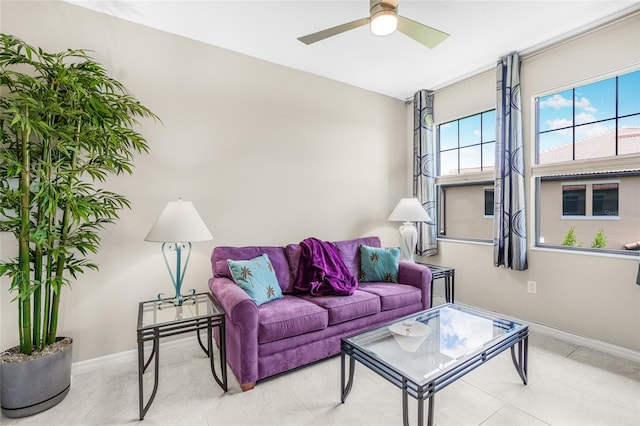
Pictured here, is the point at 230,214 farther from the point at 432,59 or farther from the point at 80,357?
the point at 432,59

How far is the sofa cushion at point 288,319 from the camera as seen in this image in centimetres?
205

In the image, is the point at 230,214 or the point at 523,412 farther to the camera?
the point at 230,214

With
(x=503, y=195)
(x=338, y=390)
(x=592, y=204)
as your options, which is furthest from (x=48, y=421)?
(x=592, y=204)

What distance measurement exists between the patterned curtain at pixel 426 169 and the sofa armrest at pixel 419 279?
0.94 metres

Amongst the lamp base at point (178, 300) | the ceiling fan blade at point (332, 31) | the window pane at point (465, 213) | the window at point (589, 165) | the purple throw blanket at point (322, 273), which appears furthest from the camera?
the window pane at point (465, 213)

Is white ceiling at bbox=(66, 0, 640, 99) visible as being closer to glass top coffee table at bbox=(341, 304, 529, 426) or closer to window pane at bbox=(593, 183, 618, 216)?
window pane at bbox=(593, 183, 618, 216)

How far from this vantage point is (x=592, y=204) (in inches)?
109

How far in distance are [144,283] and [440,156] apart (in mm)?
3769

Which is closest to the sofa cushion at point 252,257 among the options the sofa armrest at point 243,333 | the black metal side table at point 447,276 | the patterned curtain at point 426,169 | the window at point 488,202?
the sofa armrest at point 243,333

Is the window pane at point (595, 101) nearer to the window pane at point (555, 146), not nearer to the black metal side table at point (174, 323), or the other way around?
the window pane at point (555, 146)

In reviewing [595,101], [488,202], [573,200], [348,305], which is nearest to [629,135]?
[595,101]

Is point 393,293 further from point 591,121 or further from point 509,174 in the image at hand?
point 591,121

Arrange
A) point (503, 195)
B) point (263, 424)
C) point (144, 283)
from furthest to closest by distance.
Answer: point (503, 195), point (144, 283), point (263, 424)

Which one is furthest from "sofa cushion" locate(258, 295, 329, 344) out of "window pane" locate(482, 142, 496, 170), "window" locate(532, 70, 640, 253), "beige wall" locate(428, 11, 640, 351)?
"window pane" locate(482, 142, 496, 170)
